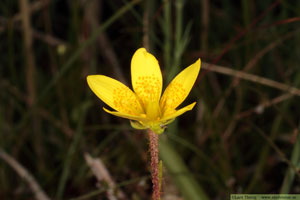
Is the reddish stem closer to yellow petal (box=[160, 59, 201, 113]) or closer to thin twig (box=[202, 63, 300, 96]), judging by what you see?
yellow petal (box=[160, 59, 201, 113])

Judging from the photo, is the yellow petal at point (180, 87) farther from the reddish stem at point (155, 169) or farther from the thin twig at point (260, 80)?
the thin twig at point (260, 80)

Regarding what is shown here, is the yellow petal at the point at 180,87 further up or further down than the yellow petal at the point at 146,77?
further down

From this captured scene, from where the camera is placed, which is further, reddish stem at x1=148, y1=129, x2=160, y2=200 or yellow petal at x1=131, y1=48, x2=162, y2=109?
yellow petal at x1=131, y1=48, x2=162, y2=109

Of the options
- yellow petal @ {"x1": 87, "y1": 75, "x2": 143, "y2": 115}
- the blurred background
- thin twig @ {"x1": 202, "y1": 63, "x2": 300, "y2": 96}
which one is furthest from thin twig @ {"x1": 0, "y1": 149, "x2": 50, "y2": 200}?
thin twig @ {"x1": 202, "y1": 63, "x2": 300, "y2": 96}

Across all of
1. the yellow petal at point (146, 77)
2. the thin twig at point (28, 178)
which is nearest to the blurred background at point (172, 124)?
the thin twig at point (28, 178)

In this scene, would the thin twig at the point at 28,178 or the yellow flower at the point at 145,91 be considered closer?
the yellow flower at the point at 145,91

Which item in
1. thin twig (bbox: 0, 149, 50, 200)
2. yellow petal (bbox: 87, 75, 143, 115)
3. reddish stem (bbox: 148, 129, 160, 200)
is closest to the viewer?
reddish stem (bbox: 148, 129, 160, 200)

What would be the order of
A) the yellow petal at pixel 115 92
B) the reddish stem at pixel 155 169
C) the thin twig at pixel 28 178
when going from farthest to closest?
the thin twig at pixel 28 178
the yellow petal at pixel 115 92
the reddish stem at pixel 155 169

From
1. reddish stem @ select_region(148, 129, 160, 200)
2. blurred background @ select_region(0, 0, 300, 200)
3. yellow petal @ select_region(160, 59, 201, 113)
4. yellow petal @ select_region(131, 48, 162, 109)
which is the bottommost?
reddish stem @ select_region(148, 129, 160, 200)
